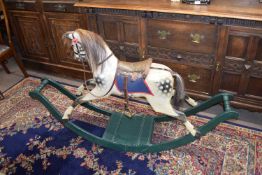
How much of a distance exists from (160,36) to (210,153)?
1.28 meters

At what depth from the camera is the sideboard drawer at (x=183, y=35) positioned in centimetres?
246

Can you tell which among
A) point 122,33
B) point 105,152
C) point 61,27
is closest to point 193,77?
point 122,33

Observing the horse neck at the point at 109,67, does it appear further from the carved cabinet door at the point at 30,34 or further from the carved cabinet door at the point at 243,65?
the carved cabinet door at the point at 30,34

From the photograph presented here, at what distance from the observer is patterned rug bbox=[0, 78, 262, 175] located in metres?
2.25

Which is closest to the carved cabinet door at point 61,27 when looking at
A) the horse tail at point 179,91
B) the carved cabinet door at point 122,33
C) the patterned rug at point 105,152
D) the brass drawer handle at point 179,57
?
the carved cabinet door at point 122,33

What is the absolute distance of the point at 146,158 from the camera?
2344 mm

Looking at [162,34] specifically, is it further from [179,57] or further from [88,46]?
[88,46]

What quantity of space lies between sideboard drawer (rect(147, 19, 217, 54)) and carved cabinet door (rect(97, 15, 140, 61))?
0.57 feet

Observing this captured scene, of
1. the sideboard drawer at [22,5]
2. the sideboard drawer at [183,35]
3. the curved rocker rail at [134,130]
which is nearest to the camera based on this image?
the curved rocker rail at [134,130]

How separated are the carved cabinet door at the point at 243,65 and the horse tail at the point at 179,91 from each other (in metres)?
0.69

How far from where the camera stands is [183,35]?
8.43 feet

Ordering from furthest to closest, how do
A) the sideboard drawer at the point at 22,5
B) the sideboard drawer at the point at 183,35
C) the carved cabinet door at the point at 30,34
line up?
the carved cabinet door at the point at 30,34 < the sideboard drawer at the point at 22,5 < the sideboard drawer at the point at 183,35

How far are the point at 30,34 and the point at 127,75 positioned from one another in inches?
84.2

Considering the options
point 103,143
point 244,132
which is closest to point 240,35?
point 244,132
